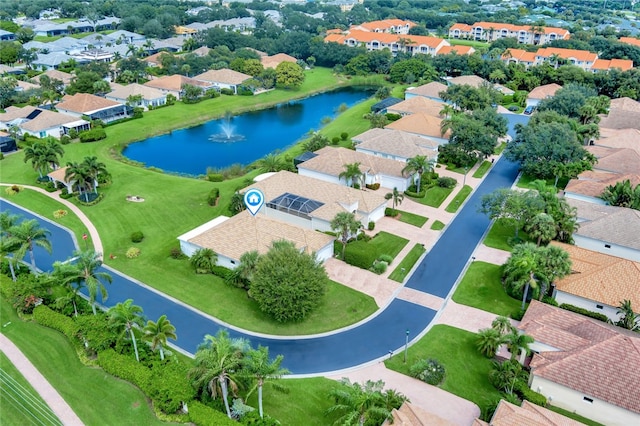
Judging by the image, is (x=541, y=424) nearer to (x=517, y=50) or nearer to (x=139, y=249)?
(x=139, y=249)

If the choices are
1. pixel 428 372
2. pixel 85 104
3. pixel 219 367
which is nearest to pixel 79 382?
pixel 219 367

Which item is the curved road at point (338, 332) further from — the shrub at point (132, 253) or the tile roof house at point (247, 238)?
the tile roof house at point (247, 238)

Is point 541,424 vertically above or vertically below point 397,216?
above

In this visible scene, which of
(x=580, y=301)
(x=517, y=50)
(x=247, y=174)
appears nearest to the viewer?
(x=580, y=301)

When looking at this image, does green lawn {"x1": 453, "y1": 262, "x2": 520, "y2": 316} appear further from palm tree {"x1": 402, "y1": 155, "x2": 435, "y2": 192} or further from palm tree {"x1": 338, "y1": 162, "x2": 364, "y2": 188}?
palm tree {"x1": 338, "y1": 162, "x2": 364, "y2": 188}

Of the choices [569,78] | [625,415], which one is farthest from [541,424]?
[569,78]

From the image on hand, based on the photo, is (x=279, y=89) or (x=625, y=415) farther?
(x=279, y=89)

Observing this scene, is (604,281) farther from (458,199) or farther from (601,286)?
(458,199)
